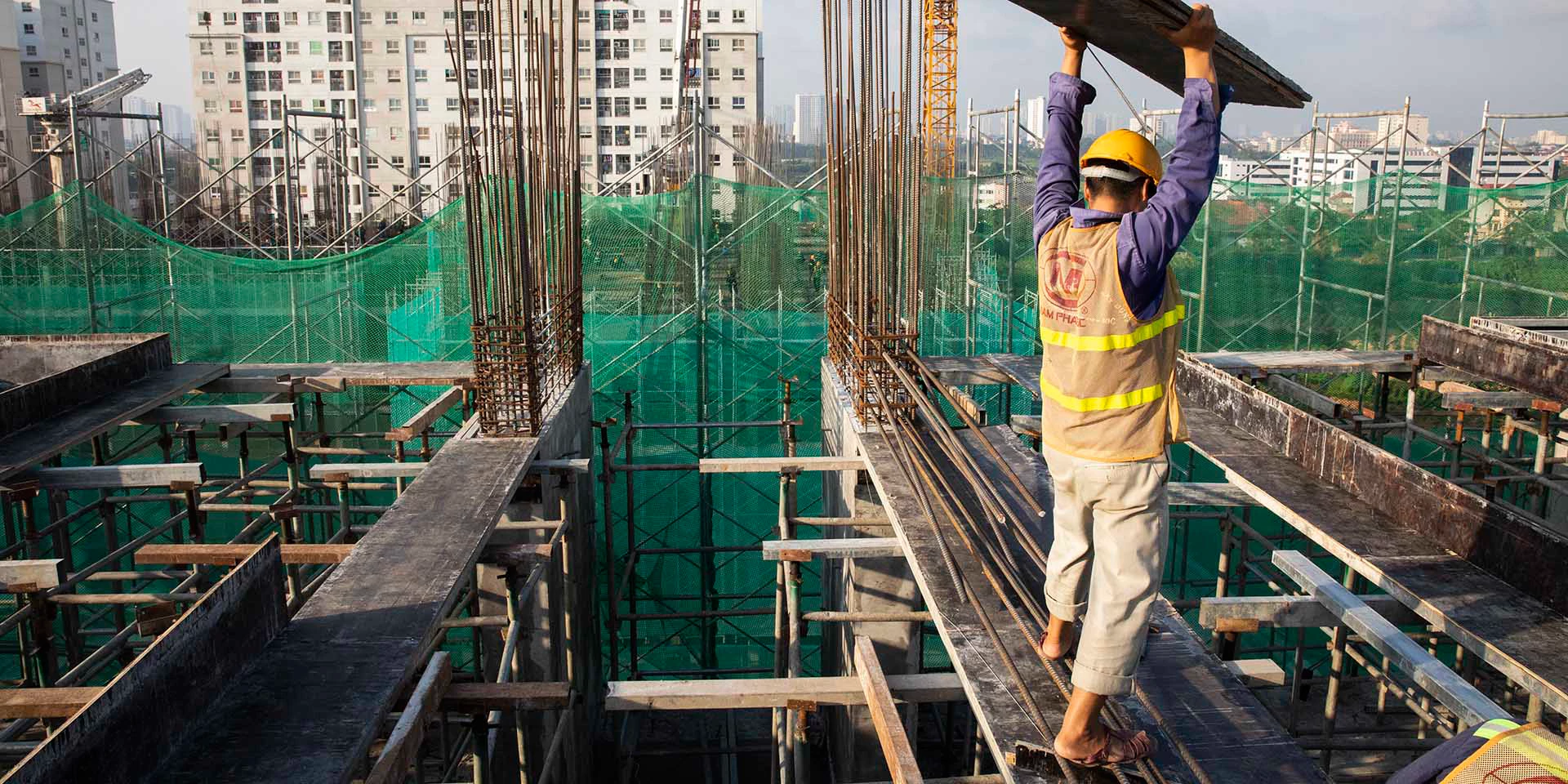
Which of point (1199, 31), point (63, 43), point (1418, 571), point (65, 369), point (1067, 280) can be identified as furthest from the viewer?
point (63, 43)

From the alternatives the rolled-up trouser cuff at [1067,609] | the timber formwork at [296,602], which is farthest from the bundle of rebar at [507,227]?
the rolled-up trouser cuff at [1067,609]

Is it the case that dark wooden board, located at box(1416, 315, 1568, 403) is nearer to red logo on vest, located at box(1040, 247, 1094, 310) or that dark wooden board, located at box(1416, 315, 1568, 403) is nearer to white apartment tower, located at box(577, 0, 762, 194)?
red logo on vest, located at box(1040, 247, 1094, 310)

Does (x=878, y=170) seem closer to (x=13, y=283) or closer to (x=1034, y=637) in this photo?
(x=1034, y=637)

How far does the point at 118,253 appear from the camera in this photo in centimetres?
1462

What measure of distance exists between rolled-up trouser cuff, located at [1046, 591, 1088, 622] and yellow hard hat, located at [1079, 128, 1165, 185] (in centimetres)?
148

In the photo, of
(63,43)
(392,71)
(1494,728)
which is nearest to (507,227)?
(1494,728)

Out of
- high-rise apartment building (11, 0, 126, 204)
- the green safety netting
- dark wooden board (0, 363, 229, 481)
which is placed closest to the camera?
dark wooden board (0, 363, 229, 481)

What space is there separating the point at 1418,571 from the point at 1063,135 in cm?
307

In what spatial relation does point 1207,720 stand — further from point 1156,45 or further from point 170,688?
point 170,688

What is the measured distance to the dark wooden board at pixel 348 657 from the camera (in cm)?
356

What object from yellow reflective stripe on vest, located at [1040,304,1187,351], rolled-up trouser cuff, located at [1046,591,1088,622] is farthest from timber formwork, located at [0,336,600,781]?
yellow reflective stripe on vest, located at [1040,304,1187,351]

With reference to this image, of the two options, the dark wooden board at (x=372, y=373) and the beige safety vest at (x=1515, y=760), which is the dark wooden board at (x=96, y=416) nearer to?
the dark wooden board at (x=372, y=373)

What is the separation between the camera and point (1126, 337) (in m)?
3.37

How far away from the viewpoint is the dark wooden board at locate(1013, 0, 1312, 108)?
10.7 feet
